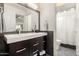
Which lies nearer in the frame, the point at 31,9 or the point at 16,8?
the point at 16,8

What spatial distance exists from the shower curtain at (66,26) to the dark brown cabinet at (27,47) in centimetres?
28

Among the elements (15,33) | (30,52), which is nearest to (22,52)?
(30,52)

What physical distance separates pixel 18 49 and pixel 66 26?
704mm

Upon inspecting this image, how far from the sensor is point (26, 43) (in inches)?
54.9

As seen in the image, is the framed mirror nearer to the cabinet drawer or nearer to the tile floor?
the cabinet drawer

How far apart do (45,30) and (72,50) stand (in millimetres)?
451

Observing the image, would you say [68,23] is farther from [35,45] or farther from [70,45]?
[35,45]

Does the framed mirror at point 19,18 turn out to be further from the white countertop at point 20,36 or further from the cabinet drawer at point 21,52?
the cabinet drawer at point 21,52

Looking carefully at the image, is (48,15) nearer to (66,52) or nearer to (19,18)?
(19,18)

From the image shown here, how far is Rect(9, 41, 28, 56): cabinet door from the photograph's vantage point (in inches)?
51.3

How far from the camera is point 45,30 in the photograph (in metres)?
1.49

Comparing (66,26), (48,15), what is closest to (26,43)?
(48,15)

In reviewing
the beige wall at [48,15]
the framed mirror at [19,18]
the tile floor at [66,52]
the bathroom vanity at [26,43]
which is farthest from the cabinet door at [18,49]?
the tile floor at [66,52]

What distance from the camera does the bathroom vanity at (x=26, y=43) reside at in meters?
1.30
